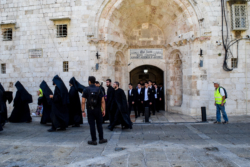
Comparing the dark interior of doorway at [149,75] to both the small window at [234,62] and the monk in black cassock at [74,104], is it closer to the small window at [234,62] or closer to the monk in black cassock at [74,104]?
the small window at [234,62]

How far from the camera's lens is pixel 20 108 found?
9.53 metres

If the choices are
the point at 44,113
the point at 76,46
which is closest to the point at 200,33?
the point at 76,46

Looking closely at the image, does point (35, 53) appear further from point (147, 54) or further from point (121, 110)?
point (121, 110)

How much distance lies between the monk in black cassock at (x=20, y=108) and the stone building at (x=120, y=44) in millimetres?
2239

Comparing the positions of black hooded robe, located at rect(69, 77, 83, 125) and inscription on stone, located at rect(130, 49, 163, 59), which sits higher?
inscription on stone, located at rect(130, 49, 163, 59)

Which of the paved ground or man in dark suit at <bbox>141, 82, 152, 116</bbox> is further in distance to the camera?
man in dark suit at <bbox>141, 82, 152, 116</bbox>

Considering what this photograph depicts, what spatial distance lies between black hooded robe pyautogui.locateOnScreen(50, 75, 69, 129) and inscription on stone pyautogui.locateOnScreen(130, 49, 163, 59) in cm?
674

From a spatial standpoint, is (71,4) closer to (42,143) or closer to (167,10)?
(167,10)

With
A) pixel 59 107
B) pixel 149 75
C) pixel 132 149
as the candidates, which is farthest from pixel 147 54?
pixel 132 149

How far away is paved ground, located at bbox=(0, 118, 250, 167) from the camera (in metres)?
4.31

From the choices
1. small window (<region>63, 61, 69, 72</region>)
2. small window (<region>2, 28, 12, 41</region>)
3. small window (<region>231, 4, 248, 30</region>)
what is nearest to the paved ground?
small window (<region>63, 61, 69, 72</region>)

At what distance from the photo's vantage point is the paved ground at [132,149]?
431cm

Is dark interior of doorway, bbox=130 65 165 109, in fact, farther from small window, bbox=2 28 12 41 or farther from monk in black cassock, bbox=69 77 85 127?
small window, bbox=2 28 12 41

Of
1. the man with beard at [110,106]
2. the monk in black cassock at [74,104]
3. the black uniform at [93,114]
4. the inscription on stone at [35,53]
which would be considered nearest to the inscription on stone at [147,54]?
the inscription on stone at [35,53]
